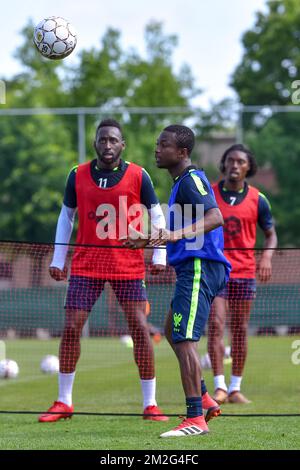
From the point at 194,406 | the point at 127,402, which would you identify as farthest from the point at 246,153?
the point at 194,406

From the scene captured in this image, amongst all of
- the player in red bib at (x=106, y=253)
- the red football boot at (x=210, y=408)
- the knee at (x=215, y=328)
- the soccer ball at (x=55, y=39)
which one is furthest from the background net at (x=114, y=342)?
the soccer ball at (x=55, y=39)

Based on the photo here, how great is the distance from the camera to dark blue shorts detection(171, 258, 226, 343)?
22.8ft

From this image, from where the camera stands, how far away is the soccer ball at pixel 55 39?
946cm

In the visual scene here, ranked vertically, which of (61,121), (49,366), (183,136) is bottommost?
(49,366)

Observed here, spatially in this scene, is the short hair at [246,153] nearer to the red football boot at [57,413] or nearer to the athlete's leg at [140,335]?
the athlete's leg at [140,335]

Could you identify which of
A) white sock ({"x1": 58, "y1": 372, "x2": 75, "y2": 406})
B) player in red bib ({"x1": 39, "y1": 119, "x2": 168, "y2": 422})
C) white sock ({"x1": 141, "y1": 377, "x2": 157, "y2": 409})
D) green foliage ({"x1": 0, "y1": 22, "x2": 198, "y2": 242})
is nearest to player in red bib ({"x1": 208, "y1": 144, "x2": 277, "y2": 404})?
white sock ({"x1": 141, "y1": 377, "x2": 157, "y2": 409})

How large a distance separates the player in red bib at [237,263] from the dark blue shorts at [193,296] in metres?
2.38

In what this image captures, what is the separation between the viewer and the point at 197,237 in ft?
23.2

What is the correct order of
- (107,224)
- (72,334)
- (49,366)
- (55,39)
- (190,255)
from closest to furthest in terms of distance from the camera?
(190,255), (72,334), (107,224), (55,39), (49,366)

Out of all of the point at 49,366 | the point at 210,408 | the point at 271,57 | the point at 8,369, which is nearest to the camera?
the point at 210,408

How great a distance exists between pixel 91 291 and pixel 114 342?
17.1 feet

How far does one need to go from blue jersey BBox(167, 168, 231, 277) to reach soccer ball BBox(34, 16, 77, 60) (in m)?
2.80

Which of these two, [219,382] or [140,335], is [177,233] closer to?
[140,335]

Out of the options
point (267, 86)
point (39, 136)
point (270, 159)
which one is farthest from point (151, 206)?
point (267, 86)
